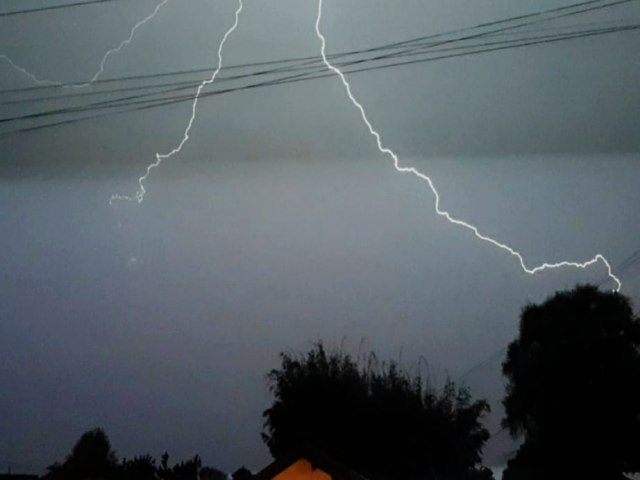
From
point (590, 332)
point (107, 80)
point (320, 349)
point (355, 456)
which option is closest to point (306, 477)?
point (107, 80)

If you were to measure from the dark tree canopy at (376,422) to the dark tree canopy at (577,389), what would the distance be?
1.89 m

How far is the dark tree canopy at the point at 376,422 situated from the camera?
2014 cm

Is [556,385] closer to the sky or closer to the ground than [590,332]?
closer to the ground

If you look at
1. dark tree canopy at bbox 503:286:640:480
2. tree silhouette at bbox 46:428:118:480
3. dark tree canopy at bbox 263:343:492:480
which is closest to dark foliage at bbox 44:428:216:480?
tree silhouette at bbox 46:428:118:480

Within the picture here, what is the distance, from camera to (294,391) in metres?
21.8

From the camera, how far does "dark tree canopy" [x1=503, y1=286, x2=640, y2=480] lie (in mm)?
17828

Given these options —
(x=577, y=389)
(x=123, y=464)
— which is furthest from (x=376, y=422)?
(x=123, y=464)

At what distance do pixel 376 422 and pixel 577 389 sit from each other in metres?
5.17

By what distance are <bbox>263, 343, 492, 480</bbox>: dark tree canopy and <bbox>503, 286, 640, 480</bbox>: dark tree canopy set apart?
189 centimetres

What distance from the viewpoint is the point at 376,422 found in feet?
67.8

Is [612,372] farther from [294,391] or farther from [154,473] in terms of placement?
[154,473]

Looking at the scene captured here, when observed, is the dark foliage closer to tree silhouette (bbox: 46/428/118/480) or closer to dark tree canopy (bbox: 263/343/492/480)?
tree silhouette (bbox: 46/428/118/480)

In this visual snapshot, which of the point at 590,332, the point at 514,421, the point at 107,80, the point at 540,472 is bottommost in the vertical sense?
the point at 540,472

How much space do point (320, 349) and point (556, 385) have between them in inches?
287
